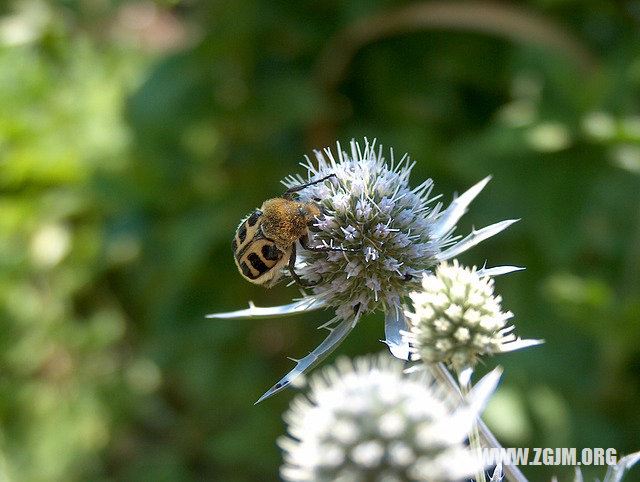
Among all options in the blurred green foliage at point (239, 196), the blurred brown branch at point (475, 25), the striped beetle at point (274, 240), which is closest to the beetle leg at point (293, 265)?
the striped beetle at point (274, 240)

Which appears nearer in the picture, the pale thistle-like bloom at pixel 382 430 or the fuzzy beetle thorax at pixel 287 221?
the pale thistle-like bloom at pixel 382 430

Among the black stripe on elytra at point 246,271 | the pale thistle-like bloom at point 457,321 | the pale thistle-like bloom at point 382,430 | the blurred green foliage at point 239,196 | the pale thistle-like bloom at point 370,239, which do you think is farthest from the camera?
the blurred green foliage at point 239,196

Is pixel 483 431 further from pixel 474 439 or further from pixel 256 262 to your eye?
pixel 256 262

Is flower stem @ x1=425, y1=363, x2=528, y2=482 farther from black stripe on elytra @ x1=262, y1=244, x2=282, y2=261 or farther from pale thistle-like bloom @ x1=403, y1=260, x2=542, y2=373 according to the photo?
black stripe on elytra @ x1=262, y1=244, x2=282, y2=261

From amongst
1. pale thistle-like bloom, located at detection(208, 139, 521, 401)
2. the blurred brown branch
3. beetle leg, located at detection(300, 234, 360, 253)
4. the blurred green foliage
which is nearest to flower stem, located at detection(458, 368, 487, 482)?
pale thistle-like bloom, located at detection(208, 139, 521, 401)

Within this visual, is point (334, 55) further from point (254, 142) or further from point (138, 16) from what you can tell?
point (138, 16)

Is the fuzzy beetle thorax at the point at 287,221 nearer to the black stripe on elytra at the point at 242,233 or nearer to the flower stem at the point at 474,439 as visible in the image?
the black stripe on elytra at the point at 242,233

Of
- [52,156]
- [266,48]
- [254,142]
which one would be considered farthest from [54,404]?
[266,48]
